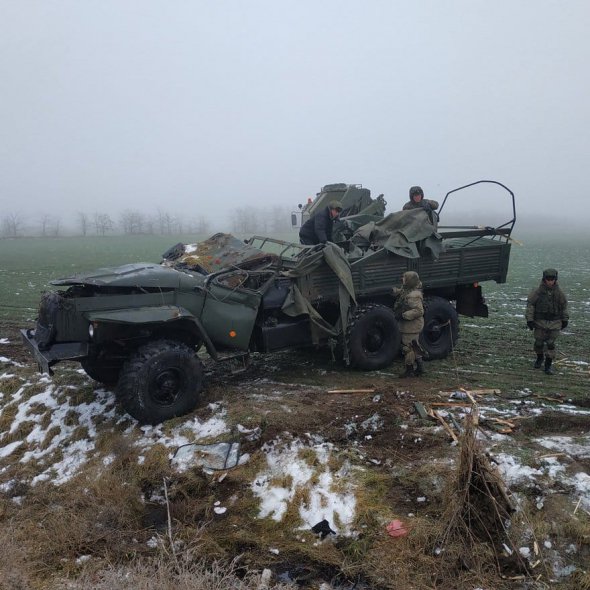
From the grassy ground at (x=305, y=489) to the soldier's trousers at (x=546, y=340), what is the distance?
354mm

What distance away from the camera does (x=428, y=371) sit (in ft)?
24.9

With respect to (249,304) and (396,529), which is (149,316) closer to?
(249,304)

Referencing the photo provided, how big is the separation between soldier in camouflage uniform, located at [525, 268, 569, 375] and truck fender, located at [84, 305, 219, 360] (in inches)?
190

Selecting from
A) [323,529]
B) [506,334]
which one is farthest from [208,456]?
[506,334]

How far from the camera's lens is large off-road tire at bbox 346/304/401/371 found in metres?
7.42

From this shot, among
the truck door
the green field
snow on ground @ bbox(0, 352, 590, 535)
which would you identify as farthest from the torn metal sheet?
the green field

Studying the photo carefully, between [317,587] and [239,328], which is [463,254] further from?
[317,587]

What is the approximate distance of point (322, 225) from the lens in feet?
26.2

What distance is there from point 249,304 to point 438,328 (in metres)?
3.34

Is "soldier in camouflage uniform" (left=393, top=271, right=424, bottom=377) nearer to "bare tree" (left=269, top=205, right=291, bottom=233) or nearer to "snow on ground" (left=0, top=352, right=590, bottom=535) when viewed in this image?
"snow on ground" (left=0, top=352, right=590, bottom=535)

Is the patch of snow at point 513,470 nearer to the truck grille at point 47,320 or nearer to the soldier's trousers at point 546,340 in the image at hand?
the soldier's trousers at point 546,340

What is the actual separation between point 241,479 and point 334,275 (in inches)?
134

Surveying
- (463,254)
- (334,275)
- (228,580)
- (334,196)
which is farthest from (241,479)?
(334,196)

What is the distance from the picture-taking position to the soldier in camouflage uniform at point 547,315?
730 cm
